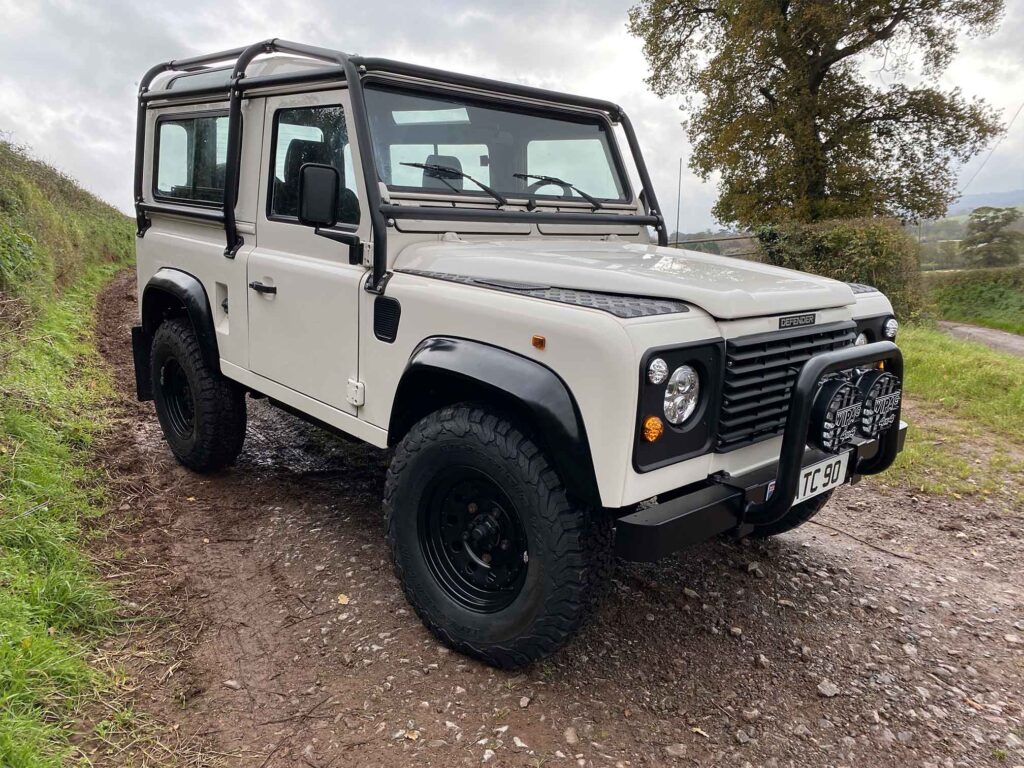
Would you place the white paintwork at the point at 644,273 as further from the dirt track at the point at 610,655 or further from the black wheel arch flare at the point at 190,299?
the black wheel arch flare at the point at 190,299

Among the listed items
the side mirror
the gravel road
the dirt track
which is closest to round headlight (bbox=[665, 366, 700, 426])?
the dirt track

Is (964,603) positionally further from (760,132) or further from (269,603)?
(760,132)

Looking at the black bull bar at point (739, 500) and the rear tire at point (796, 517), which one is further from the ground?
the black bull bar at point (739, 500)

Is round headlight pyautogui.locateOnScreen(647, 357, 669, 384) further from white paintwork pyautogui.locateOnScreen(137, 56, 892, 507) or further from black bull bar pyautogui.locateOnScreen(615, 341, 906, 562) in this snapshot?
black bull bar pyautogui.locateOnScreen(615, 341, 906, 562)

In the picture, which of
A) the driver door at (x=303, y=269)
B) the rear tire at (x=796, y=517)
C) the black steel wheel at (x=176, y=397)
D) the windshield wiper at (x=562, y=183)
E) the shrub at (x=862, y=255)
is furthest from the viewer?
the shrub at (x=862, y=255)

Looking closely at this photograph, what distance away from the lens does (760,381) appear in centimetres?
250

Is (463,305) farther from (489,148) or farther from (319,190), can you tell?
(489,148)

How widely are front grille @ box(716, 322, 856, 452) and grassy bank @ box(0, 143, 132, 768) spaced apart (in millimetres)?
2248

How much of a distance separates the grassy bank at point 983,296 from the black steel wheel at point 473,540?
2767cm

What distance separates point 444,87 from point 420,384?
138cm

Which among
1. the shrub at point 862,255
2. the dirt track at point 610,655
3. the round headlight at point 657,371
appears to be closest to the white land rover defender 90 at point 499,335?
the round headlight at point 657,371

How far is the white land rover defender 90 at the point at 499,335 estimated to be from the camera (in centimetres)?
231

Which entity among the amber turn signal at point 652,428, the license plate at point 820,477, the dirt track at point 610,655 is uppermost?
the amber turn signal at point 652,428

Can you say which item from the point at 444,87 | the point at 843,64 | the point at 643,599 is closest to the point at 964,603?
the point at 643,599
